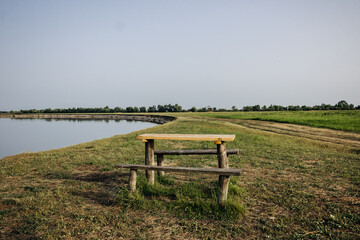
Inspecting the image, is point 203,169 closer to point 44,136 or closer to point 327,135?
point 327,135

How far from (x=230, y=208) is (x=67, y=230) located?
2817 millimetres

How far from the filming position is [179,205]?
4.39 meters

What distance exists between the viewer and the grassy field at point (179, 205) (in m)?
3.51

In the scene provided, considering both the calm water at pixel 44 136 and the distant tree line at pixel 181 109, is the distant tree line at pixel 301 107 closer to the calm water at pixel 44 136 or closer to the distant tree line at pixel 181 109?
the distant tree line at pixel 181 109

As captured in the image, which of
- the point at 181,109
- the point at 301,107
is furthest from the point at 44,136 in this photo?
the point at 301,107

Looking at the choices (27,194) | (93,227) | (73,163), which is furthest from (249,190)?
(73,163)

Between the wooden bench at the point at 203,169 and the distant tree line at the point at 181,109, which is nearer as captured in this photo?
the wooden bench at the point at 203,169

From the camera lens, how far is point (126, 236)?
3391 mm

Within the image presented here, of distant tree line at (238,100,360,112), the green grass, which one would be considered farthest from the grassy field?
A: distant tree line at (238,100,360,112)

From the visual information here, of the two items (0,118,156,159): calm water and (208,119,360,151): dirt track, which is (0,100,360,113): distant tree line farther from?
(208,119,360,151): dirt track

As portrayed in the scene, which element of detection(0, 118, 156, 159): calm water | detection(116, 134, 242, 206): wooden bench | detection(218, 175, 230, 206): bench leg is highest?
detection(116, 134, 242, 206): wooden bench

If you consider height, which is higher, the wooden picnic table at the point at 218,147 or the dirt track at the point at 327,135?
the wooden picnic table at the point at 218,147

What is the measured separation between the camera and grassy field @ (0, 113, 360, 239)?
351cm

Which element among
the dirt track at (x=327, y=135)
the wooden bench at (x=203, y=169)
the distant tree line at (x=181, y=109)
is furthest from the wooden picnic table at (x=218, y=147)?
the distant tree line at (x=181, y=109)
